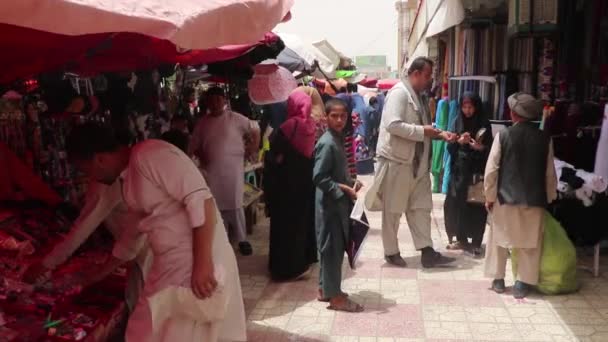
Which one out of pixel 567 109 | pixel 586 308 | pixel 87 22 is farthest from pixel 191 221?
pixel 567 109

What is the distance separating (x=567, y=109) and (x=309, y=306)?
3.34 metres

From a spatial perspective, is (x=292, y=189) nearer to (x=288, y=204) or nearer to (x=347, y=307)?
(x=288, y=204)

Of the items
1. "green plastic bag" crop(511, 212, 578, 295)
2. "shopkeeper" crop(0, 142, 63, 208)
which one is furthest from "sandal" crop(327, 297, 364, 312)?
"shopkeeper" crop(0, 142, 63, 208)

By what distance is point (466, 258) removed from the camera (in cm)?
568

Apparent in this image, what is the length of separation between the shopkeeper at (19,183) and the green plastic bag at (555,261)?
3647mm

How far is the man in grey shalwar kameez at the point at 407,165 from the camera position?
5.25m

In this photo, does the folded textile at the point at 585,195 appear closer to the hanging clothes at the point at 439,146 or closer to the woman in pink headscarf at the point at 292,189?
the woman in pink headscarf at the point at 292,189

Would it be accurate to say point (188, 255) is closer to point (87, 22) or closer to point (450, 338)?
point (87, 22)

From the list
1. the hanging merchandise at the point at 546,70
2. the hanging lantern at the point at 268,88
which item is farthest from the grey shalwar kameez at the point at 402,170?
the hanging merchandise at the point at 546,70

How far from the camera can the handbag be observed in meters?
5.52

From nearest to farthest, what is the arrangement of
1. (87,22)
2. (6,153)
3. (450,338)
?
(87,22) → (6,153) → (450,338)

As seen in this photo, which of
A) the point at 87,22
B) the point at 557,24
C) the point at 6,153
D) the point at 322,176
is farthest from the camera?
the point at 557,24

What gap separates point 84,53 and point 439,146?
663cm

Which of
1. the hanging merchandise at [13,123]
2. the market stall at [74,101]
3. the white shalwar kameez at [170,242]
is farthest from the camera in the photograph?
the hanging merchandise at [13,123]
